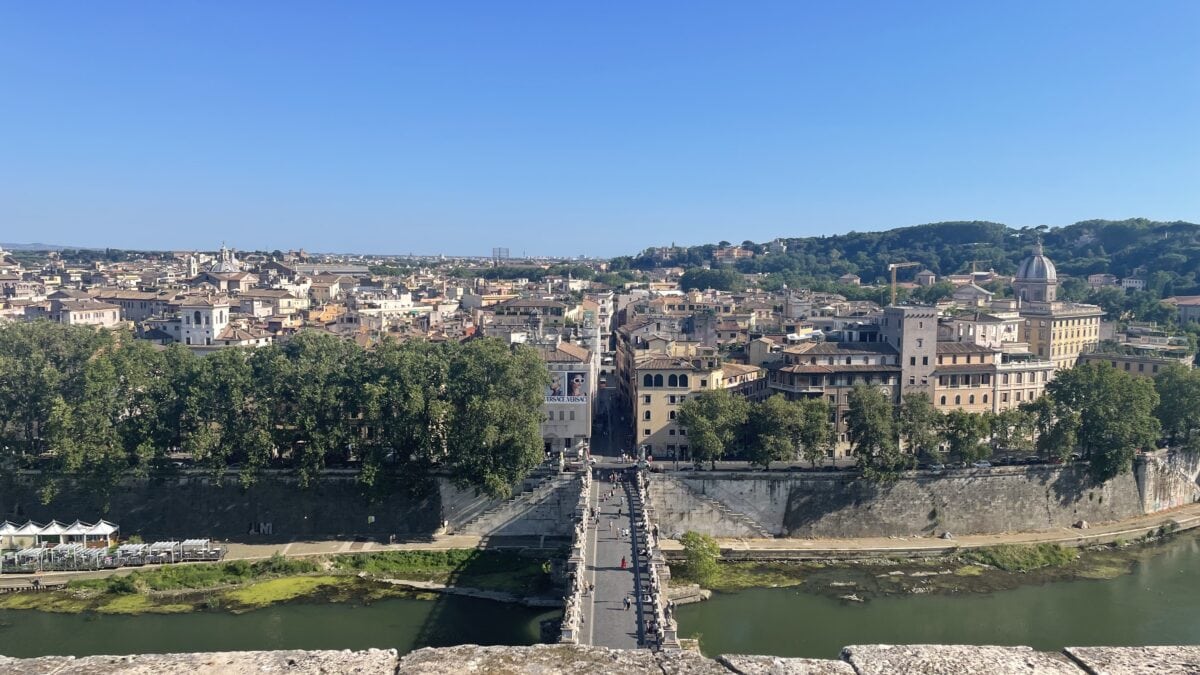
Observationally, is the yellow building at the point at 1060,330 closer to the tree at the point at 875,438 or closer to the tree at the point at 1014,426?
the tree at the point at 1014,426

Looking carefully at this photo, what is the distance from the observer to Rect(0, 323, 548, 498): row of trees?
25.2 m

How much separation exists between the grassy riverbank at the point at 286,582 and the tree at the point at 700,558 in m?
3.69

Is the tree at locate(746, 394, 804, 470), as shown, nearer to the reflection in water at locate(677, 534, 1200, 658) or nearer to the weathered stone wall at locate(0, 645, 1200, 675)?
the reflection in water at locate(677, 534, 1200, 658)

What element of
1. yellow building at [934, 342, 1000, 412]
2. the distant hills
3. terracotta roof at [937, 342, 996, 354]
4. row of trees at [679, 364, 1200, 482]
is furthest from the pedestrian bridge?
the distant hills

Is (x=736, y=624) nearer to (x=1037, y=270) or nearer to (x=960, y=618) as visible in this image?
(x=960, y=618)

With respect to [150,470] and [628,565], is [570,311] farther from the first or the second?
[628,565]

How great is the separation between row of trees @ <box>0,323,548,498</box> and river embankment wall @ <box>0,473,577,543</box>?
0.61 meters

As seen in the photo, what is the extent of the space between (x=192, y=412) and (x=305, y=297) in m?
43.0

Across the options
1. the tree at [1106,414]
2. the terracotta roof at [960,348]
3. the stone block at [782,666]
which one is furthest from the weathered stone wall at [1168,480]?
the stone block at [782,666]

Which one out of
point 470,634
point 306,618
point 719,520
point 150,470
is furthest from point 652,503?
point 150,470

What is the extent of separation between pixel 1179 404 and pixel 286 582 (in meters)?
30.2

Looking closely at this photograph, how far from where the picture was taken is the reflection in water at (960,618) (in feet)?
65.0

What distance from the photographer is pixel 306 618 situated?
2061 cm

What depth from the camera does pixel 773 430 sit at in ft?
89.9
